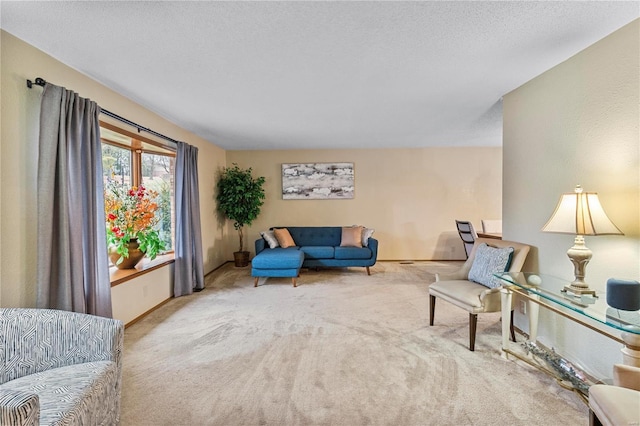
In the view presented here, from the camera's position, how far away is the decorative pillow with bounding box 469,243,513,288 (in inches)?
103

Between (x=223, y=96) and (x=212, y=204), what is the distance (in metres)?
2.87

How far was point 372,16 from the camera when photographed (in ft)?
5.67

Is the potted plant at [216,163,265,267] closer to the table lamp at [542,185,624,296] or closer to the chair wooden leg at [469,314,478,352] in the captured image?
the chair wooden leg at [469,314,478,352]

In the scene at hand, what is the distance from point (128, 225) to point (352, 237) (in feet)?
12.0

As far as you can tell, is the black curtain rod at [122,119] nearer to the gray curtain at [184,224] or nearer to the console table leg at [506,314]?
the gray curtain at [184,224]

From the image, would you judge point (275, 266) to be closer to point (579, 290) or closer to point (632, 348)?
A: point (579, 290)

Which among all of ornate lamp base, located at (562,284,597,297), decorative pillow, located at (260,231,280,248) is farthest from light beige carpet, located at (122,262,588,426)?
decorative pillow, located at (260,231,280,248)

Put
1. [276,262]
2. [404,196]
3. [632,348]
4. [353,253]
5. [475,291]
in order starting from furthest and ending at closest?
[404,196]
[353,253]
[276,262]
[475,291]
[632,348]

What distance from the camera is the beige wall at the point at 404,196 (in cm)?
613

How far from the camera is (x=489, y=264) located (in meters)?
2.72

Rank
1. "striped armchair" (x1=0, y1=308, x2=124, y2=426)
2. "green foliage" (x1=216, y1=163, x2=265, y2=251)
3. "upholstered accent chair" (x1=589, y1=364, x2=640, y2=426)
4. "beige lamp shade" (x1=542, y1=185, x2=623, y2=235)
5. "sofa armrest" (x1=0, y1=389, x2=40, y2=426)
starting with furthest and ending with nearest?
"green foliage" (x1=216, y1=163, x2=265, y2=251)
"beige lamp shade" (x1=542, y1=185, x2=623, y2=235)
"striped armchair" (x1=0, y1=308, x2=124, y2=426)
"upholstered accent chair" (x1=589, y1=364, x2=640, y2=426)
"sofa armrest" (x1=0, y1=389, x2=40, y2=426)

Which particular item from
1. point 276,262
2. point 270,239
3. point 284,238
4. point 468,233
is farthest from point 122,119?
point 468,233

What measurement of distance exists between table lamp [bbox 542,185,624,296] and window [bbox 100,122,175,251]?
3.97 m

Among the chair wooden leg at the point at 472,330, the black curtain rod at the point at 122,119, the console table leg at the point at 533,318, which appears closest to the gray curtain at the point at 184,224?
the black curtain rod at the point at 122,119
